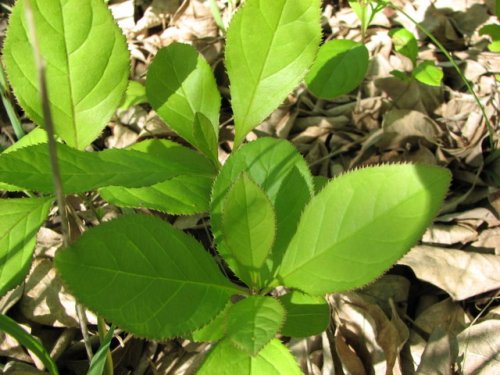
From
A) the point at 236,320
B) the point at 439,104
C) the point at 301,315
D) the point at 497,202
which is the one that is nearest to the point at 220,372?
the point at 236,320

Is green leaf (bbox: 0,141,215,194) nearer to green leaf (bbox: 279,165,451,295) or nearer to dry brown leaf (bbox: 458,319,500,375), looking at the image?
green leaf (bbox: 279,165,451,295)

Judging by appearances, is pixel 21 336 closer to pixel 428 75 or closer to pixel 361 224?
pixel 361 224

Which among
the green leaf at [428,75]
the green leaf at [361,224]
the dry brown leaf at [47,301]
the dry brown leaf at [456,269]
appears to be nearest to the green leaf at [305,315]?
the green leaf at [361,224]

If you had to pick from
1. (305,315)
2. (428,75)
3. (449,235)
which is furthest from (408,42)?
(305,315)

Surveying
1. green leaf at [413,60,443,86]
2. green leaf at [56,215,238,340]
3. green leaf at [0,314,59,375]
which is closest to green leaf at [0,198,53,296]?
green leaf at [0,314,59,375]

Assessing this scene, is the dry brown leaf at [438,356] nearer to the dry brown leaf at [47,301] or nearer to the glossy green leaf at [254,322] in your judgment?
the glossy green leaf at [254,322]

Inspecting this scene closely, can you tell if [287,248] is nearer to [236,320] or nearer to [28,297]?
[236,320]
